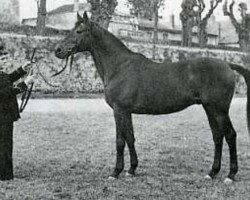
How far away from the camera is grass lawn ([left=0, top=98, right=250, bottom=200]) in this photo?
21.7 feet

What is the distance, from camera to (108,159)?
369 inches

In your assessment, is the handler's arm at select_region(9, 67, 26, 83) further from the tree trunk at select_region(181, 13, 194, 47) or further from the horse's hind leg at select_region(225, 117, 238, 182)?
the tree trunk at select_region(181, 13, 194, 47)

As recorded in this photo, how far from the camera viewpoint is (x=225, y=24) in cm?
10912

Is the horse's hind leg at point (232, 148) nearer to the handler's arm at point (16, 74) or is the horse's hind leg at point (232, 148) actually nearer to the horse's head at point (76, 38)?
the horse's head at point (76, 38)

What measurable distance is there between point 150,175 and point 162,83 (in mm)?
1625

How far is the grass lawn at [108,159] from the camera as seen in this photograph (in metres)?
6.63

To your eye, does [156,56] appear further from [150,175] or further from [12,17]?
[12,17]

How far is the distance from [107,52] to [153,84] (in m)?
0.99

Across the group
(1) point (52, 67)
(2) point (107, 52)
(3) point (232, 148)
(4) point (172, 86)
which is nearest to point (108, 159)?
(2) point (107, 52)

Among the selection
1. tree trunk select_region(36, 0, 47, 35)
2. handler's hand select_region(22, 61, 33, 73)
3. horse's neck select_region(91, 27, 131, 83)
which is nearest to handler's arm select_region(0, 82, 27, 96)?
handler's hand select_region(22, 61, 33, 73)

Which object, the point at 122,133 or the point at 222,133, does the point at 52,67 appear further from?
the point at 222,133

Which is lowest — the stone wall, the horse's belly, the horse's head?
the stone wall

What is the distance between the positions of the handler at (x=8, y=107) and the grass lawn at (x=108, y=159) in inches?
13.1

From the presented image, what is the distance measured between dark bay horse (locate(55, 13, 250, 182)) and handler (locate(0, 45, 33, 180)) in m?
0.78
